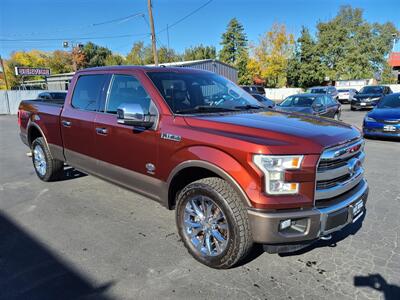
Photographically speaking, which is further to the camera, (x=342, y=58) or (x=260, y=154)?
(x=342, y=58)

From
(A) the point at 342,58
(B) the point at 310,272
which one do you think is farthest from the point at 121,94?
(A) the point at 342,58

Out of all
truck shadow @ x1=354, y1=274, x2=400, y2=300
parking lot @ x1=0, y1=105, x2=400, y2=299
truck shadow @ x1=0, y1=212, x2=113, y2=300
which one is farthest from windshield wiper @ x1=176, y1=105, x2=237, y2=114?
truck shadow @ x1=354, y1=274, x2=400, y2=300

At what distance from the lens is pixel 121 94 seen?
4051 mm

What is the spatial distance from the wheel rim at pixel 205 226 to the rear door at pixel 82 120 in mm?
1903

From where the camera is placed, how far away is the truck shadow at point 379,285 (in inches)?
104

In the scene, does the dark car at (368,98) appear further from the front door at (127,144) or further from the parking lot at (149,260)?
the front door at (127,144)

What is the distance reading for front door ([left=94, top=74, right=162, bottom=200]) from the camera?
3555 mm

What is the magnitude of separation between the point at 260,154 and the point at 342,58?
4960cm

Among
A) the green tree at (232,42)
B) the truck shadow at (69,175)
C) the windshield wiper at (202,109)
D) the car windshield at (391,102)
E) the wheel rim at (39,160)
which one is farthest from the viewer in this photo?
the green tree at (232,42)

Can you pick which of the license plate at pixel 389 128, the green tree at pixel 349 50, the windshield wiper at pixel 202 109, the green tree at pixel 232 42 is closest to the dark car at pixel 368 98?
the license plate at pixel 389 128

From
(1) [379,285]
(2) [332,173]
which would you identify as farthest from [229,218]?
(1) [379,285]

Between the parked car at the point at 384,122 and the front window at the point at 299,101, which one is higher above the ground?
the front window at the point at 299,101

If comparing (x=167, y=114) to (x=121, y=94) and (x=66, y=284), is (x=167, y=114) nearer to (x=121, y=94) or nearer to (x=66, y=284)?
(x=121, y=94)

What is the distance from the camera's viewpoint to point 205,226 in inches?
124
